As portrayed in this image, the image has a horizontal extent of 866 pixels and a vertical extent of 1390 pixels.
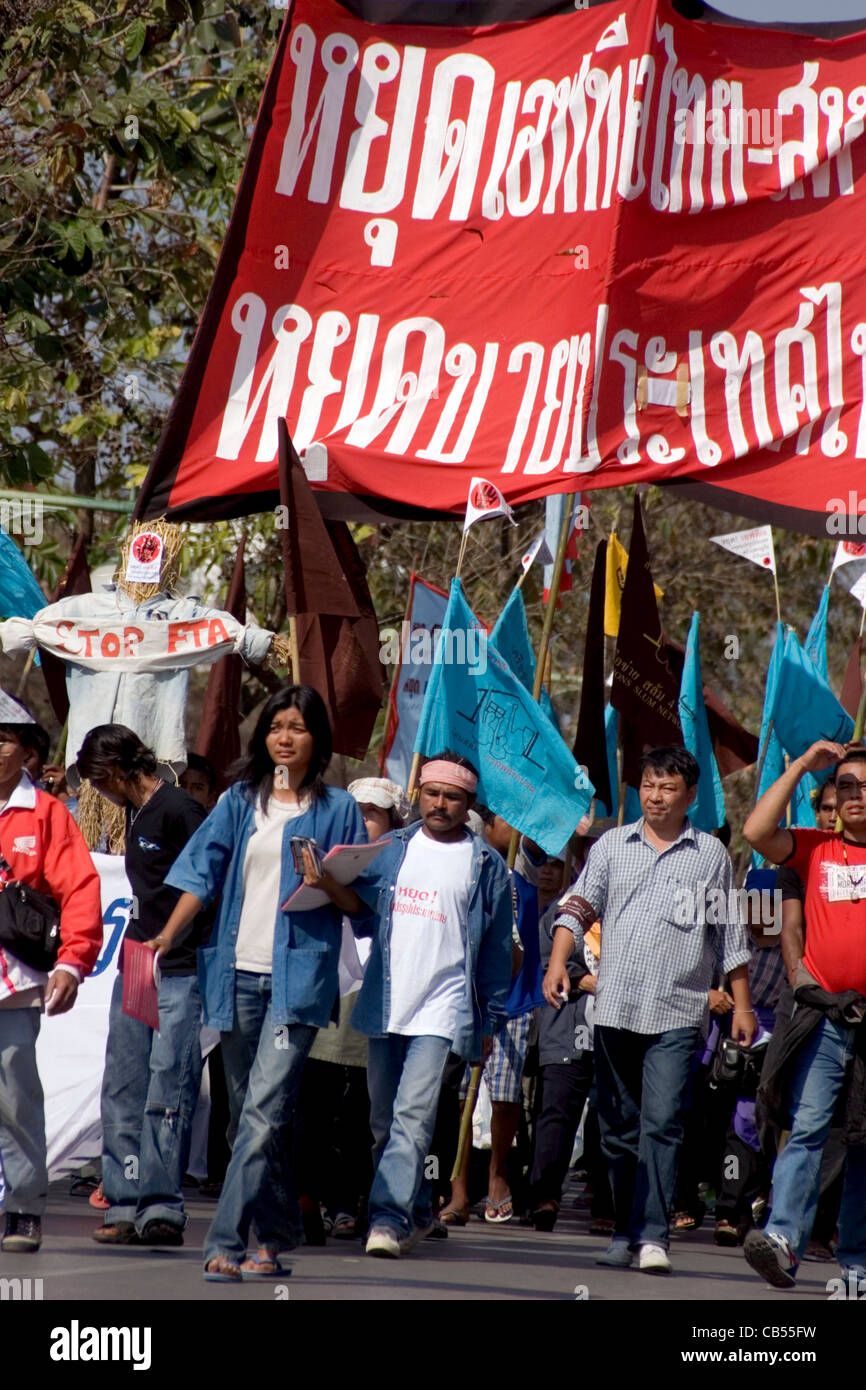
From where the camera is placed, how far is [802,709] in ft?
33.6

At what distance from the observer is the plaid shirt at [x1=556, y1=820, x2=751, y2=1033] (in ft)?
25.8

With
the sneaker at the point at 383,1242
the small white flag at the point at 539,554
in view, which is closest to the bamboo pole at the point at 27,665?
the small white flag at the point at 539,554

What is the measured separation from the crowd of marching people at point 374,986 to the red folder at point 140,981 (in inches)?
1.1

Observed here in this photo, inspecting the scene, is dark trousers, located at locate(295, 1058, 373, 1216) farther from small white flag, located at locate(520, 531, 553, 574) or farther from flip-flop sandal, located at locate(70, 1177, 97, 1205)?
small white flag, located at locate(520, 531, 553, 574)

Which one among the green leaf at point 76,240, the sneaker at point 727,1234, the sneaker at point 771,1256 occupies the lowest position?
the sneaker at point 727,1234

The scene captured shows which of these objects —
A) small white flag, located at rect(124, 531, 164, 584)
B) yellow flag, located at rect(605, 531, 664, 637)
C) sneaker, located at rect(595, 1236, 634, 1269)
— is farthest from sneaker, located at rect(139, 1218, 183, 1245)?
yellow flag, located at rect(605, 531, 664, 637)

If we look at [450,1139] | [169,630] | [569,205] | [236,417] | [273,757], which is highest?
[569,205]

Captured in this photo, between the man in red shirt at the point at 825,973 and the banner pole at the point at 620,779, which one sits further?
the banner pole at the point at 620,779

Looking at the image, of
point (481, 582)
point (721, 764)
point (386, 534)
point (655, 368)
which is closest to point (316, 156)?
point (655, 368)

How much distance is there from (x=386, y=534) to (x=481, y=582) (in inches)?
57.7

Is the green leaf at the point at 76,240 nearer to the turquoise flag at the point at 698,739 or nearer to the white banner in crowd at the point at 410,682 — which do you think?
the white banner in crowd at the point at 410,682

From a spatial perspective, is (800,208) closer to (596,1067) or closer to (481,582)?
(596,1067)

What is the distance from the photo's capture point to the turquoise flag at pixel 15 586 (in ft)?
37.1

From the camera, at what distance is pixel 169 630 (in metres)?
10.3
